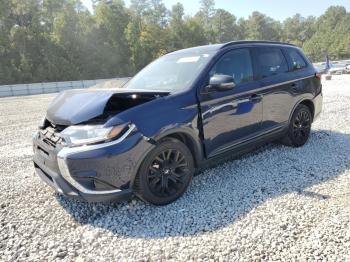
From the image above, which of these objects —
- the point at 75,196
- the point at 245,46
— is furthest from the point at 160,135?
the point at 245,46

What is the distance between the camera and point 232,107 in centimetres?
412

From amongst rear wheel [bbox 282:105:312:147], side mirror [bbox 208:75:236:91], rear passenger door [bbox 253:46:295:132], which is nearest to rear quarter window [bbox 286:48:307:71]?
rear passenger door [bbox 253:46:295:132]

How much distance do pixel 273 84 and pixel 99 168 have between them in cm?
298

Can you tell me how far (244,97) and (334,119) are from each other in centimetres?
446

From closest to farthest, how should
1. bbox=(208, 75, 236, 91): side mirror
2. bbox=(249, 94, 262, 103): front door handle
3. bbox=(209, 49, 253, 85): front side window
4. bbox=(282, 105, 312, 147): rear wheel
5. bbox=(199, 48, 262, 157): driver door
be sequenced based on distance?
bbox=(208, 75, 236, 91): side mirror
bbox=(199, 48, 262, 157): driver door
bbox=(209, 49, 253, 85): front side window
bbox=(249, 94, 262, 103): front door handle
bbox=(282, 105, 312, 147): rear wheel

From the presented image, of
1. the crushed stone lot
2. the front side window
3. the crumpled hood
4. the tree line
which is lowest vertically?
the crushed stone lot

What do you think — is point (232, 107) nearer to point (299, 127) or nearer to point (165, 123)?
point (165, 123)

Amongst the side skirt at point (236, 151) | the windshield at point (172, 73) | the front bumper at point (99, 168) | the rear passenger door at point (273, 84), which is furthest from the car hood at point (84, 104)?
the rear passenger door at point (273, 84)

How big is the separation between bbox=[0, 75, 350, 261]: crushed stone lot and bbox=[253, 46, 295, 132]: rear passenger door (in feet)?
2.19

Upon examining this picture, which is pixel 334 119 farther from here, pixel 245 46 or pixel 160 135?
pixel 160 135

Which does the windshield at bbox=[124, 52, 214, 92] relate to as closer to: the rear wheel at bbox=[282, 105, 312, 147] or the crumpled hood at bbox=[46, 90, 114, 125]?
the crumpled hood at bbox=[46, 90, 114, 125]

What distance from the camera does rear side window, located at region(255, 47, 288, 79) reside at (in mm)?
4664

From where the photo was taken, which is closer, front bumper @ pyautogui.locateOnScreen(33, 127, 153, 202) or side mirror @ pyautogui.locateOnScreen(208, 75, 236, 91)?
front bumper @ pyautogui.locateOnScreen(33, 127, 153, 202)

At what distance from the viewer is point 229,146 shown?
164 inches
